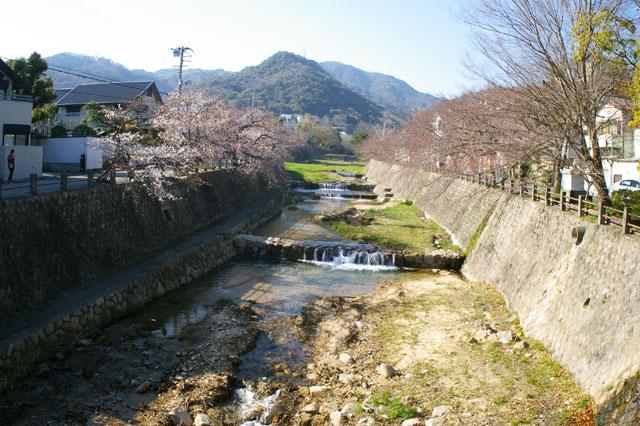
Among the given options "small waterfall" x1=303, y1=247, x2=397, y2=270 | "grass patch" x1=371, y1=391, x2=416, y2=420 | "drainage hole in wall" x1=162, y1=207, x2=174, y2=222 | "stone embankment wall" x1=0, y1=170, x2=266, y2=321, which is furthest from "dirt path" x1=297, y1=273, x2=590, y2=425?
"drainage hole in wall" x1=162, y1=207, x2=174, y2=222

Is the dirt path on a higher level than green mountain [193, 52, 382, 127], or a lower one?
lower

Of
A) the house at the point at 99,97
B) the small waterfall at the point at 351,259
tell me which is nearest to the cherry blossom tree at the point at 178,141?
the house at the point at 99,97

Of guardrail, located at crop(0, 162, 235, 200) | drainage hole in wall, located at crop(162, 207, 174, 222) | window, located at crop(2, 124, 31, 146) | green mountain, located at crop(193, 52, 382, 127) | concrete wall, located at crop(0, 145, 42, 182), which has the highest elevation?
green mountain, located at crop(193, 52, 382, 127)

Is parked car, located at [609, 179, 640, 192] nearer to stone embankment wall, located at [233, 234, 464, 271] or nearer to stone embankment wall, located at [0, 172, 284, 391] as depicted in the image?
stone embankment wall, located at [233, 234, 464, 271]

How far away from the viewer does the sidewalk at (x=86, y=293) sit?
1033 centimetres

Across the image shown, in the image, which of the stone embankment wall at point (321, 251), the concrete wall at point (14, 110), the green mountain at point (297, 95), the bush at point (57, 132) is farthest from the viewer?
the green mountain at point (297, 95)

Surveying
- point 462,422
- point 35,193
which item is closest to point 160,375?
point 462,422

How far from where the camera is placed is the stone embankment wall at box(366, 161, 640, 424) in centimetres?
773

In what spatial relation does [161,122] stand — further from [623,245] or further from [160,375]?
[623,245]

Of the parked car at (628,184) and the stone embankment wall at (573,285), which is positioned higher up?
the parked car at (628,184)

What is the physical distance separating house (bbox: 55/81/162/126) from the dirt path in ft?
105

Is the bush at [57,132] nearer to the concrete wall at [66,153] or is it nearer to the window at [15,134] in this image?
the concrete wall at [66,153]

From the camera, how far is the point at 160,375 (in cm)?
1013

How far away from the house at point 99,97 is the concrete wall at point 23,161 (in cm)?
1738
